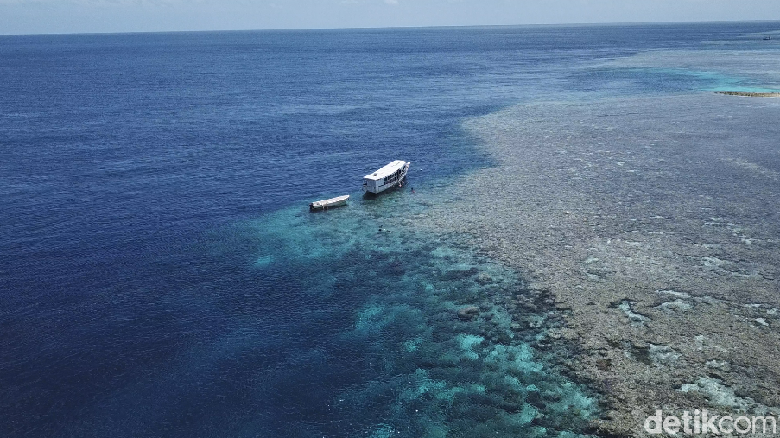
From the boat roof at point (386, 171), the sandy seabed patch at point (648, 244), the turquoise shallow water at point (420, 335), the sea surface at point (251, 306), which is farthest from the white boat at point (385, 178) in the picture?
the turquoise shallow water at point (420, 335)

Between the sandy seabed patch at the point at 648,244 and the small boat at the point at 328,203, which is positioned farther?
the small boat at the point at 328,203

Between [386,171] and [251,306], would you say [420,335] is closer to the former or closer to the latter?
[251,306]

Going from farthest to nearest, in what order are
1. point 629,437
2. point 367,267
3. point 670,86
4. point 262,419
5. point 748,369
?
point 670,86
point 367,267
point 748,369
point 262,419
point 629,437

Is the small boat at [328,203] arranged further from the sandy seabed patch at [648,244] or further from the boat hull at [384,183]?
the sandy seabed patch at [648,244]

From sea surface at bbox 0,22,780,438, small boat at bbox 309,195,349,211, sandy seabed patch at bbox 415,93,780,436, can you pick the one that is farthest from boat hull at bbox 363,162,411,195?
sandy seabed patch at bbox 415,93,780,436

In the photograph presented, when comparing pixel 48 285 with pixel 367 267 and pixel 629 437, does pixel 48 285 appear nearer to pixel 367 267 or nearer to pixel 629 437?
pixel 367 267

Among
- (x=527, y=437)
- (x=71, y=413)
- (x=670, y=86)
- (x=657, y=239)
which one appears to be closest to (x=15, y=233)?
(x=71, y=413)
